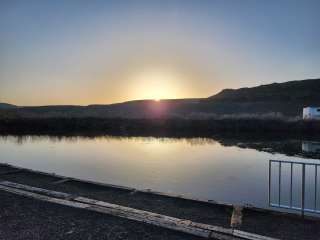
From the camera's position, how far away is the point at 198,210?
594 centimetres

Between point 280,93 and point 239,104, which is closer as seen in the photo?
point 239,104

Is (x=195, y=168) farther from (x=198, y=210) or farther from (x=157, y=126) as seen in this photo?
(x=157, y=126)

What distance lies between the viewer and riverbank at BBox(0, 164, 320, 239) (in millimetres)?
4932

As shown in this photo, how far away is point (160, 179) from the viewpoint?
413 inches

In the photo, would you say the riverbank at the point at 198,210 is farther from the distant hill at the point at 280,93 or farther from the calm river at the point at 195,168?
the distant hill at the point at 280,93

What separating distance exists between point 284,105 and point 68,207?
7653 cm

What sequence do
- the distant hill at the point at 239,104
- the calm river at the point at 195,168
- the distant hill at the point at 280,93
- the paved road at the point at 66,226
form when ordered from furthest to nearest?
the distant hill at the point at 280,93, the distant hill at the point at 239,104, the calm river at the point at 195,168, the paved road at the point at 66,226

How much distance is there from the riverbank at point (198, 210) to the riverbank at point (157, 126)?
20110 mm

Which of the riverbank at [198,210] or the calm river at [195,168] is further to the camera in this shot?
the calm river at [195,168]

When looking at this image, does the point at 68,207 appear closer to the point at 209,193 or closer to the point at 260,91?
the point at 209,193

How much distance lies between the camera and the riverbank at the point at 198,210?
4.93 meters

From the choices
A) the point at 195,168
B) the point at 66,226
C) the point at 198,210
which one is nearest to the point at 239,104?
the point at 195,168

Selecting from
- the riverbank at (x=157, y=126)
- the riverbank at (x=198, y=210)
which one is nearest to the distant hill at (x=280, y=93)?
the riverbank at (x=157, y=126)

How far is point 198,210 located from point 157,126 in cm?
2522
